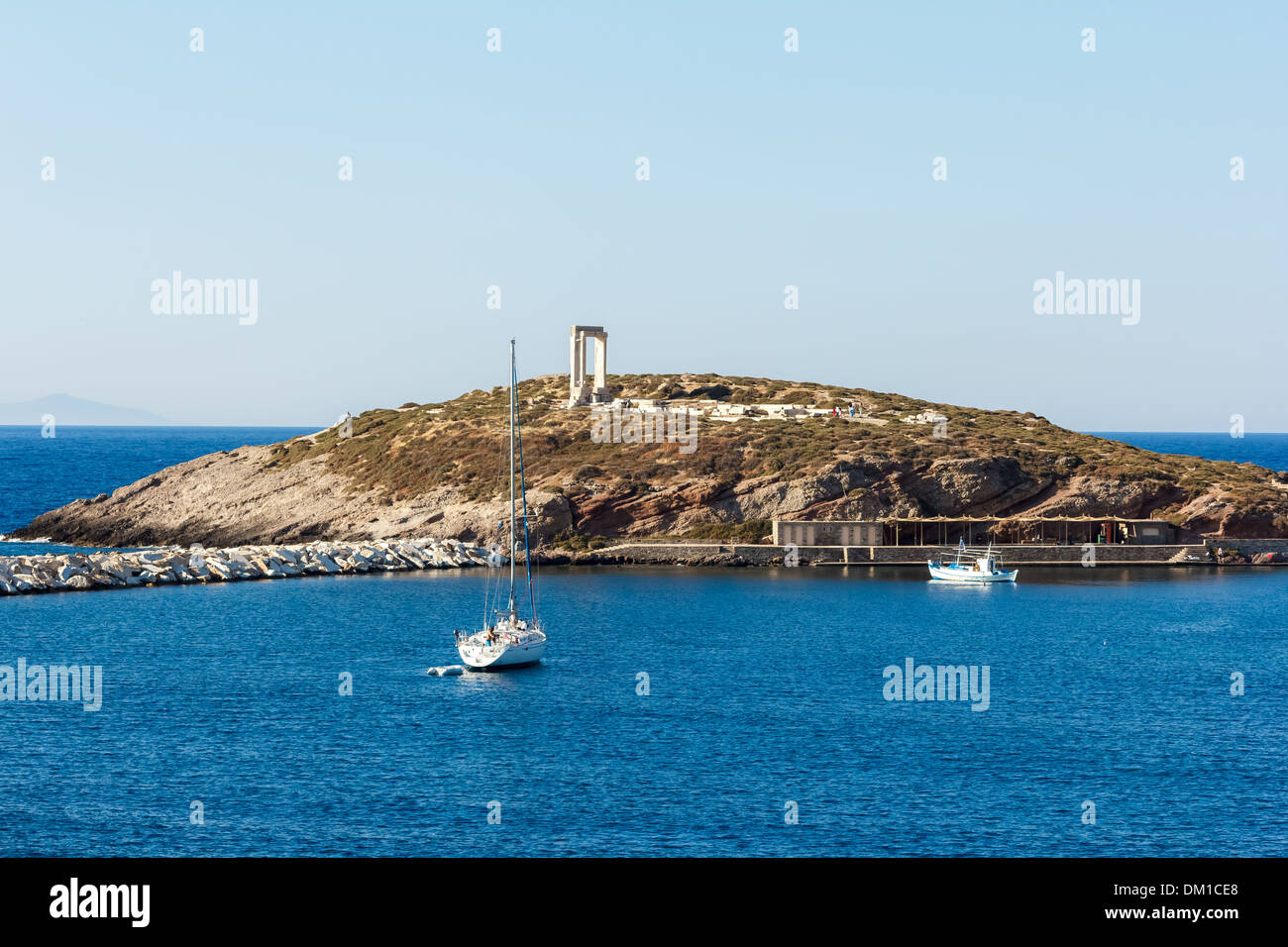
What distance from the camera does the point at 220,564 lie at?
89.4m

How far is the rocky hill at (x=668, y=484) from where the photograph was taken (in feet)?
344

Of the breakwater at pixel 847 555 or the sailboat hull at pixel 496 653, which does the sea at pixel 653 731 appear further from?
the breakwater at pixel 847 555

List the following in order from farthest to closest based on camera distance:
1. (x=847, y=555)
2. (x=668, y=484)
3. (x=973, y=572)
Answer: (x=668, y=484) < (x=847, y=555) < (x=973, y=572)

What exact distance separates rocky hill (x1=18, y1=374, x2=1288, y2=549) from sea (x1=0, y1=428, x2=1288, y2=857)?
25.8m

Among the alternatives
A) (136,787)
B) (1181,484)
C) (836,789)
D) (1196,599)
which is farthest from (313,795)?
(1181,484)

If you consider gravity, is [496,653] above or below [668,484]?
below

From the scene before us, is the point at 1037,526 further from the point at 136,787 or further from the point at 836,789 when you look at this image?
the point at 136,787

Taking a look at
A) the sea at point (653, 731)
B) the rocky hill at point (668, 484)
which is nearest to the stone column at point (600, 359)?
the rocky hill at point (668, 484)

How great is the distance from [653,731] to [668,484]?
6237 cm

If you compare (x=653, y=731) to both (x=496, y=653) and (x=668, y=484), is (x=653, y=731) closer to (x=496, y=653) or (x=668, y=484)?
(x=496, y=653)

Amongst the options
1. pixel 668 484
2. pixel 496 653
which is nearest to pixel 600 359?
pixel 668 484

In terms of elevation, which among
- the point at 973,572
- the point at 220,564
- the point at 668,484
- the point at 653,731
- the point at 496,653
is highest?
the point at 668,484

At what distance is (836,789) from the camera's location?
38125mm

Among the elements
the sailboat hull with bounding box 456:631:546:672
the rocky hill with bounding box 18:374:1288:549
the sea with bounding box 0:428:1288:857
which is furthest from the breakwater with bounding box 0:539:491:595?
the sailboat hull with bounding box 456:631:546:672
